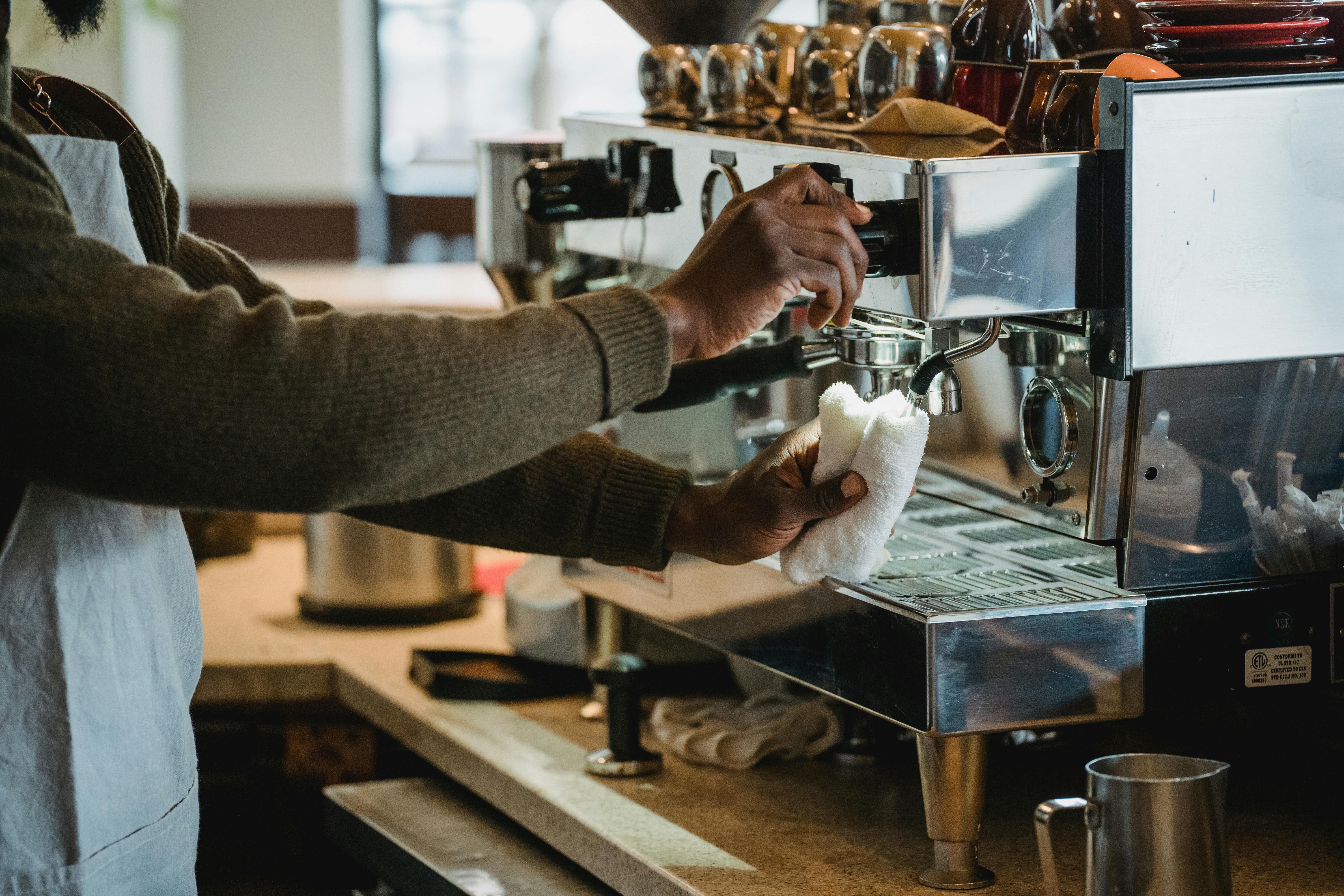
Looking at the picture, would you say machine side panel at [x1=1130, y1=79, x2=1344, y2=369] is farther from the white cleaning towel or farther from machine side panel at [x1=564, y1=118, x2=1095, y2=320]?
the white cleaning towel

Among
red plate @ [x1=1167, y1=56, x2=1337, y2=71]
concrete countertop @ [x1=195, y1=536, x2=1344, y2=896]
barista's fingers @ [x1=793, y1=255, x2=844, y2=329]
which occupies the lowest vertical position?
concrete countertop @ [x1=195, y1=536, x2=1344, y2=896]

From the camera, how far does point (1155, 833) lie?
2.78ft

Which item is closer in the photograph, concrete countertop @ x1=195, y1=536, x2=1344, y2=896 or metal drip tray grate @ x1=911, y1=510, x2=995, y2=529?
concrete countertop @ x1=195, y1=536, x2=1344, y2=896

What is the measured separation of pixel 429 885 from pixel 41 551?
20.0 inches

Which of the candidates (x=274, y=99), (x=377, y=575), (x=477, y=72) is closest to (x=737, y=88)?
(x=377, y=575)

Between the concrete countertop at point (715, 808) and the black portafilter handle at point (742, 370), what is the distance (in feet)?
1.06

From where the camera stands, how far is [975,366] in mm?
1124

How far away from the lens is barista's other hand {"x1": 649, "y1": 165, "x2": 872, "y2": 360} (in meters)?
0.79

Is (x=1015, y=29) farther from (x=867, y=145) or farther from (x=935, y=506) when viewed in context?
(x=935, y=506)

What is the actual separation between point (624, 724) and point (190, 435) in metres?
0.67

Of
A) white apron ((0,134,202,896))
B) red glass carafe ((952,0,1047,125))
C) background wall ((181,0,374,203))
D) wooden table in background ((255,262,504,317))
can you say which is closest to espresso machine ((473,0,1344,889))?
red glass carafe ((952,0,1047,125))

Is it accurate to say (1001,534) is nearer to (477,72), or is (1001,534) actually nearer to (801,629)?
(801,629)

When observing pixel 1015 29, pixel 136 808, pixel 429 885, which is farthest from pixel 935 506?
pixel 136 808

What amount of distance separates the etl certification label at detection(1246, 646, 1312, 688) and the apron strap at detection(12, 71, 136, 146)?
2.59ft
